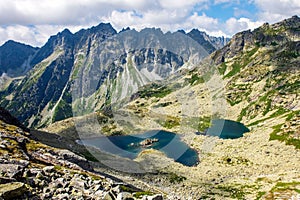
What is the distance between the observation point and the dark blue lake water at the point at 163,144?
13065cm

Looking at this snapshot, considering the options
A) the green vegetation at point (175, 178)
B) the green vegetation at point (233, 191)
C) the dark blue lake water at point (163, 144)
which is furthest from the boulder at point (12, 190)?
the dark blue lake water at point (163, 144)

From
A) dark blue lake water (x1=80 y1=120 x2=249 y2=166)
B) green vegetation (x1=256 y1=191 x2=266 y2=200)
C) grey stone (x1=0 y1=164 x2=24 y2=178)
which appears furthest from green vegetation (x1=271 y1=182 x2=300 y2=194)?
grey stone (x1=0 y1=164 x2=24 y2=178)

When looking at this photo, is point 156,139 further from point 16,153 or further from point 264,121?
point 16,153

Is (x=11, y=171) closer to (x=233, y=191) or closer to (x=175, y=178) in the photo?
(x=233, y=191)

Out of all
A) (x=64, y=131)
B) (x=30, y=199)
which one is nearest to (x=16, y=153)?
(x=30, y=199)

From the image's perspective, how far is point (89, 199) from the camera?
23.4m

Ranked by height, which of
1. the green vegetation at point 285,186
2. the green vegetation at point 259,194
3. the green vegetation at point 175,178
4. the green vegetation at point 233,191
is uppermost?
the green vegetation at point 285,186

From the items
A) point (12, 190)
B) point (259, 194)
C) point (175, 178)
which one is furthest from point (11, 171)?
point (175, 178)

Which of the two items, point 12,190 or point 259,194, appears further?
point 259,194

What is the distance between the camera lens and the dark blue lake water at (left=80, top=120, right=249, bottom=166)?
5144 inches

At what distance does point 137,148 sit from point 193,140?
29664 mm

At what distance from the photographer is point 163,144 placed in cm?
16250

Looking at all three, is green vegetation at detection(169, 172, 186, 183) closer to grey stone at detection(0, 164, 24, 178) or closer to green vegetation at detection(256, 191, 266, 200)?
green vegetation at detection(256, 191, 266, 200)

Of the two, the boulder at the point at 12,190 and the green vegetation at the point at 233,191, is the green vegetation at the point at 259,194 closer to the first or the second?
the green vegetation at the point at 233,191
